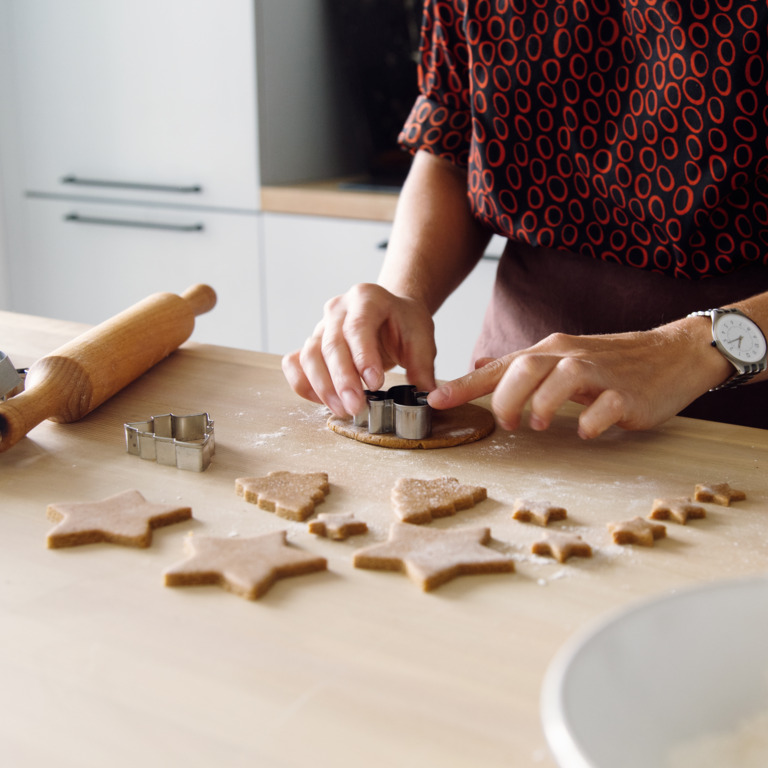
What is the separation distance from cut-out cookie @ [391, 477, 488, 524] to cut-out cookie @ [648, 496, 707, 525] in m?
0.13

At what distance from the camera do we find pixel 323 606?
567mm

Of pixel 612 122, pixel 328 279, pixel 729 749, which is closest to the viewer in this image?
pixel 729 749

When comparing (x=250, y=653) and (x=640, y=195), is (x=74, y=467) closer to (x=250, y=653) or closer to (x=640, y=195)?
(x=250, y=653)

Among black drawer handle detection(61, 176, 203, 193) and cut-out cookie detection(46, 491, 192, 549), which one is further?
black drawer handle detection(61, 176, 203, 193)

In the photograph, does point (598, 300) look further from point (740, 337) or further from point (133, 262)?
point (133, 262)

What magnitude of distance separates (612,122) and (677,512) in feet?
2.19

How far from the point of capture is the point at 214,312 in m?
2.54

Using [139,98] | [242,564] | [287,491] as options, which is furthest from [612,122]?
[139,98]

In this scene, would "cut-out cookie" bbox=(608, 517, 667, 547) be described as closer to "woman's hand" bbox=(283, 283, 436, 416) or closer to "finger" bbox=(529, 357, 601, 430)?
Answer: "finger" bbox=(529, 357, 601, 430)

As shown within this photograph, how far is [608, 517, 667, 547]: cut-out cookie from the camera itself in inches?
25.5

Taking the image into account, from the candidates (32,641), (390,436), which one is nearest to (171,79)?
(390,436)

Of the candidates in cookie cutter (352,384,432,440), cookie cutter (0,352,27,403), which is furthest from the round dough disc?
cookie cutter (0,352,27,403)

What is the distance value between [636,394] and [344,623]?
42 centimetres

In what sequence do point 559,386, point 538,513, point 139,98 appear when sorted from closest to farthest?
point 538,513
point 559,386
point 139,98
